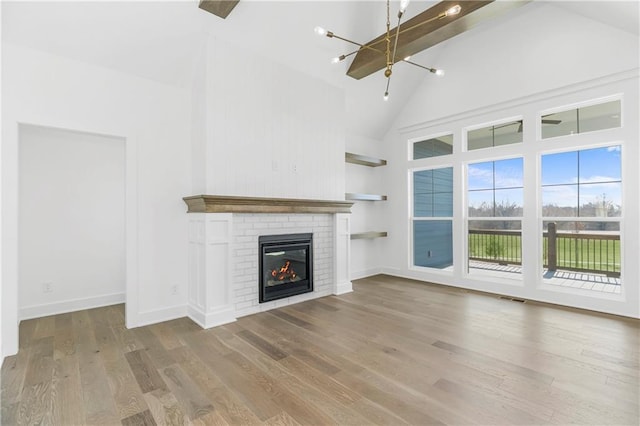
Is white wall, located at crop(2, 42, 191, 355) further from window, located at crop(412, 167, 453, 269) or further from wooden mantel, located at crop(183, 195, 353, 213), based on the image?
window, located at crop(412, 167, 453, 269)

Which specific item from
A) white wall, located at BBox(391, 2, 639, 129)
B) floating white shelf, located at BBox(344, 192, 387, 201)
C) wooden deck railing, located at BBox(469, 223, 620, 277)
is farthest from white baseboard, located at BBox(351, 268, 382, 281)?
white wall, located at BBox(391, 2, 639, 129)

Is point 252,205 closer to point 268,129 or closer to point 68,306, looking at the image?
point 268,129

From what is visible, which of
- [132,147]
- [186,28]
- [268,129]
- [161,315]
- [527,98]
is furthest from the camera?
[527,98]

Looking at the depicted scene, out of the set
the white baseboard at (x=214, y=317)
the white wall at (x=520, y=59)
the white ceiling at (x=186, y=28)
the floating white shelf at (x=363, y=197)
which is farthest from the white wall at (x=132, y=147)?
the white wall at (x=520, y=59)

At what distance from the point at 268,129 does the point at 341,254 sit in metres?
2.20

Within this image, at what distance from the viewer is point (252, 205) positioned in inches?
143

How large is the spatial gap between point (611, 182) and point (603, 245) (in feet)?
2.66

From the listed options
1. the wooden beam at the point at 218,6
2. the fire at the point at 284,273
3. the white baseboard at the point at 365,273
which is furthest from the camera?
the white baseboard at the point at 365,273

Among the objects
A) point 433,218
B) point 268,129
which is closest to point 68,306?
point 268,129

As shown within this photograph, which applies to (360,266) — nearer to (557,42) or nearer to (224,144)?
(224,144)

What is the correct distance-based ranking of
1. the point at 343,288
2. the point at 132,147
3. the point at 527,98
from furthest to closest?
the point at 343,288 < the point at 527,98 < the point at 132,147

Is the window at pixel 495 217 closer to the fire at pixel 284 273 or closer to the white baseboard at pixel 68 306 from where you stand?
the fire at pixel 284 273

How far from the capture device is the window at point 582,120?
3750 millimetres

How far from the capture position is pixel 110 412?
1900 mm
